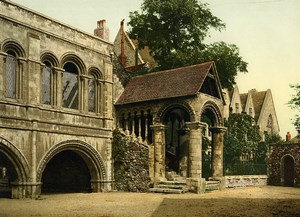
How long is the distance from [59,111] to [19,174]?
370cm

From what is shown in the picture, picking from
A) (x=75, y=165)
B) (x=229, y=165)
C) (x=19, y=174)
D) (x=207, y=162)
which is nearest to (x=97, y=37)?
(x=75, y=165)

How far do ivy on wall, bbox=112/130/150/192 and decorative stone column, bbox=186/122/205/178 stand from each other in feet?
7.94

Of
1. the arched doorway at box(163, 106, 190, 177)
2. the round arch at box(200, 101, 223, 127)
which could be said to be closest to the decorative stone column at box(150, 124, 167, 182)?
the arched doorway at box(163, 106, 190, 177)

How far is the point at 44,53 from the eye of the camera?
779 inches

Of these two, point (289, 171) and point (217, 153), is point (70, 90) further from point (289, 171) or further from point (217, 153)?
point (289, 171)

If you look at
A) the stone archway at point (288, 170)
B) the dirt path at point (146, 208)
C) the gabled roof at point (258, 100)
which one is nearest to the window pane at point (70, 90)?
the dirt path at point (146, 208)

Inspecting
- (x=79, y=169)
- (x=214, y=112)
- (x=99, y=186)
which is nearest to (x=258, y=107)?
(x=214, y=112)

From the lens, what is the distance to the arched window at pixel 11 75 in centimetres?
1823

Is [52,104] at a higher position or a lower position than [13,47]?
lower

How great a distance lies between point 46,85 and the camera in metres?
20.3

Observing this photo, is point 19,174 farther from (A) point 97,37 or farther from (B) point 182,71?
(B) point 182,71

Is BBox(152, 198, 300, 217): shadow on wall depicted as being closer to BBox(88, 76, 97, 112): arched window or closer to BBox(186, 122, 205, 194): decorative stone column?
BBox(186, 122, 205, 194): decorative stone column

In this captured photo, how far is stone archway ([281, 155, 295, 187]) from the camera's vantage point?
3091 centimetres

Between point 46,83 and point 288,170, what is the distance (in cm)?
1972
